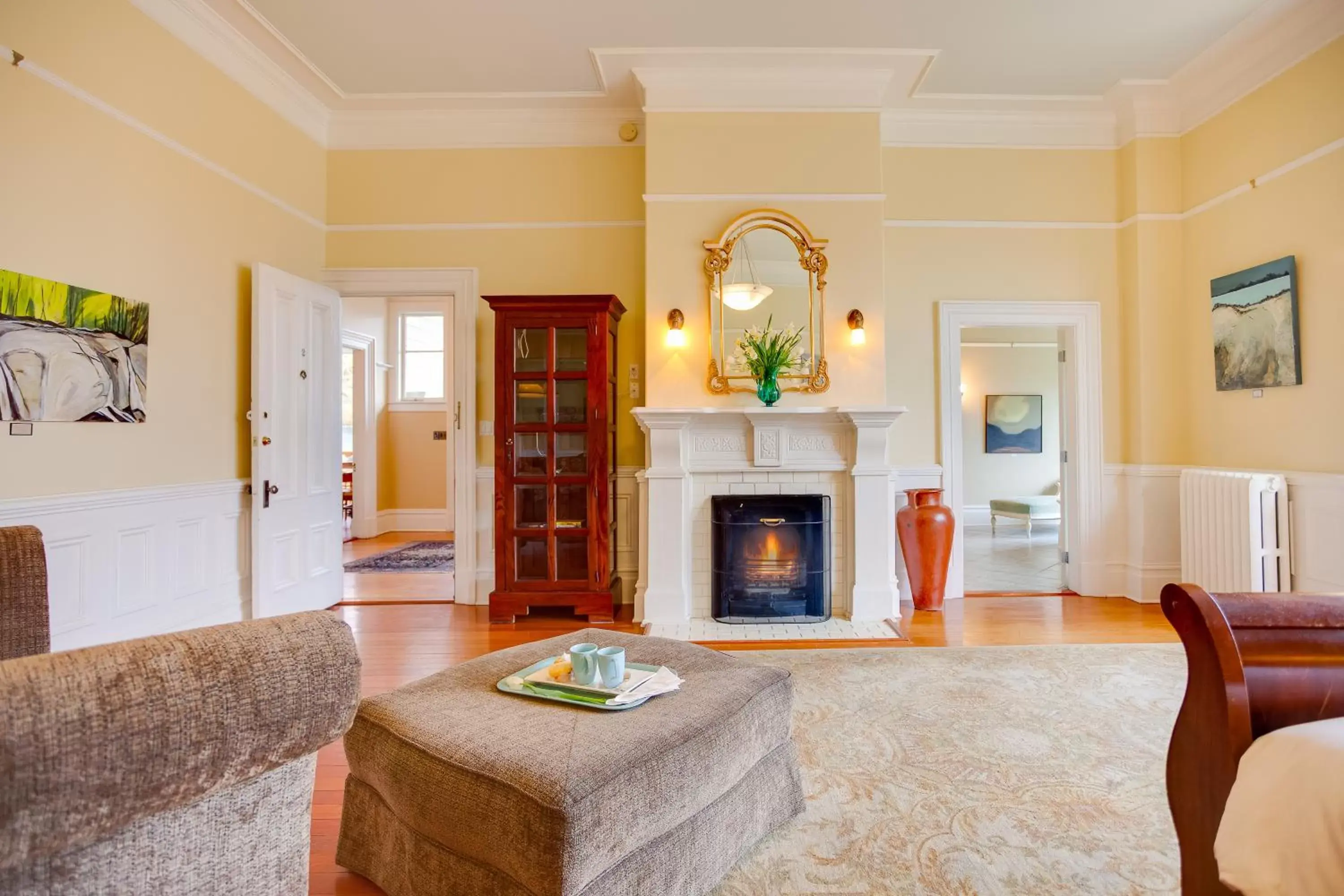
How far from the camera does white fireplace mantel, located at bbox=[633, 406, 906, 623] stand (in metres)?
4.04

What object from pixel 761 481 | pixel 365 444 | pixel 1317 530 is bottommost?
pixel 1317 530

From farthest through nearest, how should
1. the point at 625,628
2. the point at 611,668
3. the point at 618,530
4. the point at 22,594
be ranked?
1. the point at 618,530
2. the point at 625,628
3. the point at 611,668
4. the point at 22,594

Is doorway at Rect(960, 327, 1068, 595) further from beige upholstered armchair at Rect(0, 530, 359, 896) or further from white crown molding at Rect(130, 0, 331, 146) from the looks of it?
beige upholstered armchair at Rect(0, 530, 359, 896)

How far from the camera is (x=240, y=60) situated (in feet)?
12.4

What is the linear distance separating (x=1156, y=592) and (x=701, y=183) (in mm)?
3856

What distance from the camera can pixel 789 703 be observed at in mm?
1881

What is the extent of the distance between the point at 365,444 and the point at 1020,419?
791 centimetres

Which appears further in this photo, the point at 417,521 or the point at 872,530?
the point at 417,521

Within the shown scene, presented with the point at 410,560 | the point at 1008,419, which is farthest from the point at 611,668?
the point at 1008,419

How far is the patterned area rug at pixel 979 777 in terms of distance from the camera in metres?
1.68

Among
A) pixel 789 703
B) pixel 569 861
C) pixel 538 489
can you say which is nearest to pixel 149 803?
pixel 569 861

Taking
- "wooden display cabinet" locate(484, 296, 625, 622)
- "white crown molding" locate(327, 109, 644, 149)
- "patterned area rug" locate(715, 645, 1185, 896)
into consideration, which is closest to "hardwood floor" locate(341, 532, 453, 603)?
"wooden display cabinet" locate(484, 296, 625, 622)

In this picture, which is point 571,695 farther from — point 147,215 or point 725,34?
point 725,34

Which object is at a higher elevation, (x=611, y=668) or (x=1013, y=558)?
(x=611, y=668)
